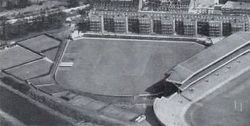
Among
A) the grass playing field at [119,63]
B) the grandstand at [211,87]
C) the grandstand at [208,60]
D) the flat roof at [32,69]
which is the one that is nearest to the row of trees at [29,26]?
A: the grass playing field at [119,63]

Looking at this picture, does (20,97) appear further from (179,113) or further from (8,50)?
(179,113)

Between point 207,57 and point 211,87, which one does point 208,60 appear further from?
point 211,87

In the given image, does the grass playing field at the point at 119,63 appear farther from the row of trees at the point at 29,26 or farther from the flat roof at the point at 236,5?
the flat roof at the point at 236,5

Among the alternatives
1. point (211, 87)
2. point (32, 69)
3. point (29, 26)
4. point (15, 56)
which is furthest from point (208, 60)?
point (29, 26)

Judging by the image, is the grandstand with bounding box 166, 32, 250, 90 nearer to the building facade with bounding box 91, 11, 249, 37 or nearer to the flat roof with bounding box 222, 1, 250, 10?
the building facade with bounding box 91, 11, 249, 37

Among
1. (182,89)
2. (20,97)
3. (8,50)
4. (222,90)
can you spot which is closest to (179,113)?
(182,89)
